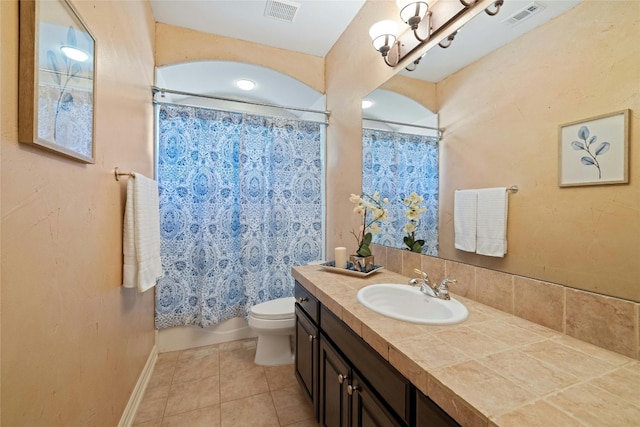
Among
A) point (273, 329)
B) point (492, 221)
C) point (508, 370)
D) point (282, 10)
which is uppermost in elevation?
point (282, 10)

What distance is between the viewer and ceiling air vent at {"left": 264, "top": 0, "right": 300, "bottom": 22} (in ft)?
6.22

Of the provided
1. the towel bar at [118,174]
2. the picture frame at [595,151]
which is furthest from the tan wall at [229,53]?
the picture frame at [595,151]

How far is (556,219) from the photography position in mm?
847

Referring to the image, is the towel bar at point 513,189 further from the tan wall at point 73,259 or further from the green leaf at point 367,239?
the tan wall at point 73,259

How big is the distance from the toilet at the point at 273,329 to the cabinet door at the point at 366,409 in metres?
0.98

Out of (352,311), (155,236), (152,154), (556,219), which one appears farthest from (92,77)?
(556,219)

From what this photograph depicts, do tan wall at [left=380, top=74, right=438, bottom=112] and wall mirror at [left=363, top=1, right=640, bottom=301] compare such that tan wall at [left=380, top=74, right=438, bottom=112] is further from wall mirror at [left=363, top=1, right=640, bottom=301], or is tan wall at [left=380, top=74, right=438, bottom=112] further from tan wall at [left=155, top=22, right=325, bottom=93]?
tan wall at [left=155, top=22, right=325, bottom=93]

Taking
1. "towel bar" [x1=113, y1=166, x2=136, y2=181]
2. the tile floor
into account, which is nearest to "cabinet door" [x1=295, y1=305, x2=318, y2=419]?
the tile floor

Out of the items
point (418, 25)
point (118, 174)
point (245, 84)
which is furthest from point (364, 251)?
point (245, 84)

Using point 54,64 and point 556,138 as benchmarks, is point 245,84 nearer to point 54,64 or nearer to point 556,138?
point 54,64

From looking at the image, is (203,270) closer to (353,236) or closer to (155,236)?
(155,236)

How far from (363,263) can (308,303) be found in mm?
390

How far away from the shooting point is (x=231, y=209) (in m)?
2.30

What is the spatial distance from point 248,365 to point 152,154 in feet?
5.89
